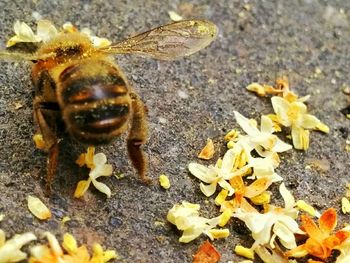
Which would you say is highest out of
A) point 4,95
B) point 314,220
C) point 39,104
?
point 39,104

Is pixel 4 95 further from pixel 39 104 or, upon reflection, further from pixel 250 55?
pixel 250 55

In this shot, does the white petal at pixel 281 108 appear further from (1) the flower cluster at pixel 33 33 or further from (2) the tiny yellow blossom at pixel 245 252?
(1) the flower cluster at pixel 33 33

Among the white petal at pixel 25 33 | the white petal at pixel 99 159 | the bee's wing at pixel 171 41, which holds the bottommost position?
the white petal at pixel 99 159

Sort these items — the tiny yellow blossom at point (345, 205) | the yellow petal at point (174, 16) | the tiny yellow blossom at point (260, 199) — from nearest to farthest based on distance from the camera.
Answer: the tiny yellow blossom at point (260, 199)
the tiny yellow blossom at point (345, 205)
the yellow petal at point (174, 16)

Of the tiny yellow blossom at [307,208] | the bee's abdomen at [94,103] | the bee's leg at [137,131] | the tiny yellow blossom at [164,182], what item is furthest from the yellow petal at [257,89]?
the bee's abdomen at [94,103]

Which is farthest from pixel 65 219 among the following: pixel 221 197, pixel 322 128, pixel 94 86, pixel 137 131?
pixel 322 128

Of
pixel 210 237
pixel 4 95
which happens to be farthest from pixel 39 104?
pixel 210 237

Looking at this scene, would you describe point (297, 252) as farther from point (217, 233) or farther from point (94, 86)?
point (94, 86)
